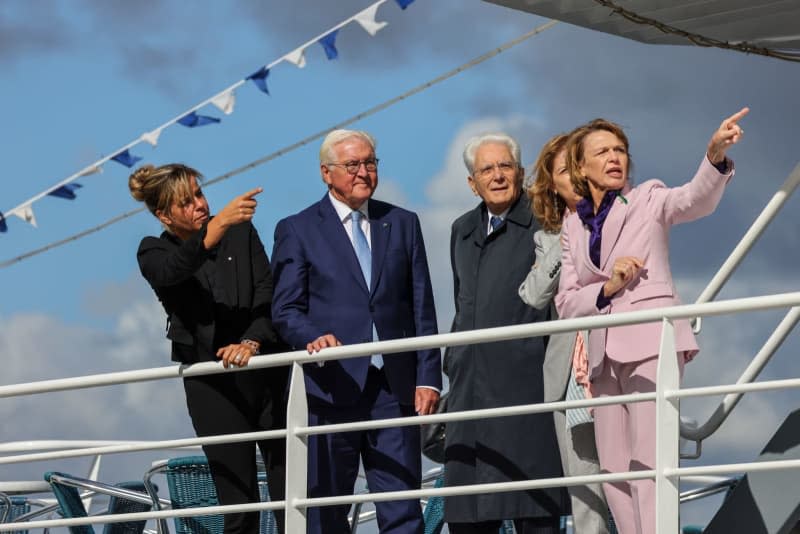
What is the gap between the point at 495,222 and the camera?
6.11 m

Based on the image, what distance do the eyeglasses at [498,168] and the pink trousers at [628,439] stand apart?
993mm

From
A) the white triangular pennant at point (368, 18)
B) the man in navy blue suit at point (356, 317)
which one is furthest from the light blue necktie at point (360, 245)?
the white triangular pennant at point (368, 18)

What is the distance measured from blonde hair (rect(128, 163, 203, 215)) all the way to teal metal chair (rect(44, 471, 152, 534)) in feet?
4.28

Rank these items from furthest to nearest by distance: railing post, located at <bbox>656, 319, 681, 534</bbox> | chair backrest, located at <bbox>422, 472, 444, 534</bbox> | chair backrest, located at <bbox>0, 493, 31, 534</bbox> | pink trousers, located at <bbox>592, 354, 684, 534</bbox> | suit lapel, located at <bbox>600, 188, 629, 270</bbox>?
1. chair backrest, located at <bbox>0, 493, 31, 534</bbox>
2. chair backrest, located at <bbox>422, 472, 444, 534</bbox>
3. suit lapel, located at <bbox>600, 188, 629, 270</bbox>
4. pink trousers, located at <bbox>592, 354, 684, 534</bbox>
5. railing post, located at <bbox>656, 319, 681, 534</bbox>

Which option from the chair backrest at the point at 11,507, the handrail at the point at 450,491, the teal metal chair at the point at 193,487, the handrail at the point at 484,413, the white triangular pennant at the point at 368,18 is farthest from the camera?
the white triangular pennant at the point at 368,18

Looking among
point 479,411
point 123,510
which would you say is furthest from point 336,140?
point 123,510

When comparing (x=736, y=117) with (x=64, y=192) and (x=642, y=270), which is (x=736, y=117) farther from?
(x=64, y=192)

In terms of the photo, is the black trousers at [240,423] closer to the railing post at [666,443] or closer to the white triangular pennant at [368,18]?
the railing post at [666,443]

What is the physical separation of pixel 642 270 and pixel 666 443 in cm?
63

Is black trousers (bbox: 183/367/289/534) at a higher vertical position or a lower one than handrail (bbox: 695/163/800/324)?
Result: lower

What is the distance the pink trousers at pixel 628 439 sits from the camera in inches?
206

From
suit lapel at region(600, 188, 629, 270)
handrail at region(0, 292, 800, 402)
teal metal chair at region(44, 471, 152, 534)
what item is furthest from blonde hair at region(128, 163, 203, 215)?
suit lapel at region(600, 188, 629, 270)

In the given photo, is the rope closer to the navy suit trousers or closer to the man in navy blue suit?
the man in navy blue suit

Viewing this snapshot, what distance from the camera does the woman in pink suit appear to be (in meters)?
5.23
